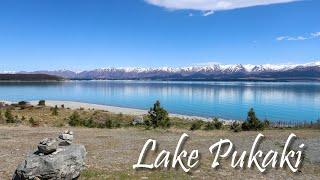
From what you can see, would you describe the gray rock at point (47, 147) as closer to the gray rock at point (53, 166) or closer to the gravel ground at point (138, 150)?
the gray rock at point (53, 166)

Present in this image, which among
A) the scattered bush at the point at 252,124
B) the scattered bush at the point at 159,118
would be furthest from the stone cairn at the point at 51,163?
the scattered bush at the point at 159,118

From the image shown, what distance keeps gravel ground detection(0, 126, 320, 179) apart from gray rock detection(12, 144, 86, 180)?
1781 millimetres

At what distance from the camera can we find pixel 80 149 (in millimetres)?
16609

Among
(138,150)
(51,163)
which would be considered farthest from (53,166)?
(138,150)

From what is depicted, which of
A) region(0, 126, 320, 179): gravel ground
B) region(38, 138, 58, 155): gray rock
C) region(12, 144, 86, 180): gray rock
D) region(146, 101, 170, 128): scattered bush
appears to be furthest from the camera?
region(146, 101, 170, 128): scattered bush

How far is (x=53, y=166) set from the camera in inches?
599

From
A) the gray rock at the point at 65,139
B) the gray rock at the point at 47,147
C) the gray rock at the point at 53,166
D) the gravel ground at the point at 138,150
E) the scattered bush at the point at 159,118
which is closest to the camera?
the gray rock at the point at 53,166

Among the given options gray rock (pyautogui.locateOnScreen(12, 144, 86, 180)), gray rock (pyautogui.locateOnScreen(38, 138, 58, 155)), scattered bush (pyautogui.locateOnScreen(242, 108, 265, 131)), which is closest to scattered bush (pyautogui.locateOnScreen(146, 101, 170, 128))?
scattered bush (pyautogui.locateOnScreen(242, 108, 265, 131))

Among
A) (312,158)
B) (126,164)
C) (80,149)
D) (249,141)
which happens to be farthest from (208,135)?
(80,149)

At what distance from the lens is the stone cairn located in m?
15.1

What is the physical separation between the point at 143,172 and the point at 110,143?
374 inches

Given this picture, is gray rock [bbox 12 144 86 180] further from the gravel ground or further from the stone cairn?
the gravel ground

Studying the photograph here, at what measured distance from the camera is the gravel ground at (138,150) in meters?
18.3

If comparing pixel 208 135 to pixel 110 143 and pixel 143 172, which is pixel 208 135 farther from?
pixel 143 172
